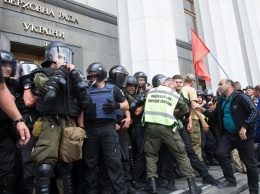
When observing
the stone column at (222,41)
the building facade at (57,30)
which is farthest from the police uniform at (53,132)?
the stone column at (222,41)

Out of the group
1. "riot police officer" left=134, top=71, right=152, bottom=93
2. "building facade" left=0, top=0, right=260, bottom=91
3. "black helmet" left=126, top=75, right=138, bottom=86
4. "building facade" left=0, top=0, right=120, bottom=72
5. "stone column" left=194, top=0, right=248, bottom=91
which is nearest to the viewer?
"black helmet" left=126, top=75, right=138, bottom=86

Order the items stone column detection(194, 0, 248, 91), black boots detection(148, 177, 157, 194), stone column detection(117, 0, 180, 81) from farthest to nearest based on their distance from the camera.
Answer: stone column detection(194, 0, 248, 91), stone column detection(117, 0, 180, 81), black boots detection(148, 177, 157, 194)

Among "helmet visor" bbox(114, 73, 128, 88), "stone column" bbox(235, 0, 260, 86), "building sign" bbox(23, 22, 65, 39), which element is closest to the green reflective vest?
"helmet visor" bbox(114, 73, 128, 88)

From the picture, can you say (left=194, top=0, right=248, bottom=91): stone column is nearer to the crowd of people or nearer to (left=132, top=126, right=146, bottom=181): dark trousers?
the crowd of people

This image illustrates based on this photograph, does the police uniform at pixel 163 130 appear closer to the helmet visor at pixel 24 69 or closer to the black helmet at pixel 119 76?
the black helmet at pixel 119 76

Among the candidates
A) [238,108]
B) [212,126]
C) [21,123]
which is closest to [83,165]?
[21,123]

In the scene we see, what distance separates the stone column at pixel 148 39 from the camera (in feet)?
19.4

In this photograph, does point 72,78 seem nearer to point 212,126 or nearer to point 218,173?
point 218,173

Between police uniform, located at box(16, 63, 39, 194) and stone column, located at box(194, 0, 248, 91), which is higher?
stone column, located at box(194, 0, 248, 91)

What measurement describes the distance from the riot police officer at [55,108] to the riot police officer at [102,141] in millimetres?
323

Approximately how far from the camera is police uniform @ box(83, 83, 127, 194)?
9.73ft

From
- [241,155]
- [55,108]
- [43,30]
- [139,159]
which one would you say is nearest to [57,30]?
[43,30]

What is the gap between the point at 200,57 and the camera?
7.03 metres

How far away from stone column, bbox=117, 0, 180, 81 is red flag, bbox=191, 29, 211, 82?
1000mm
